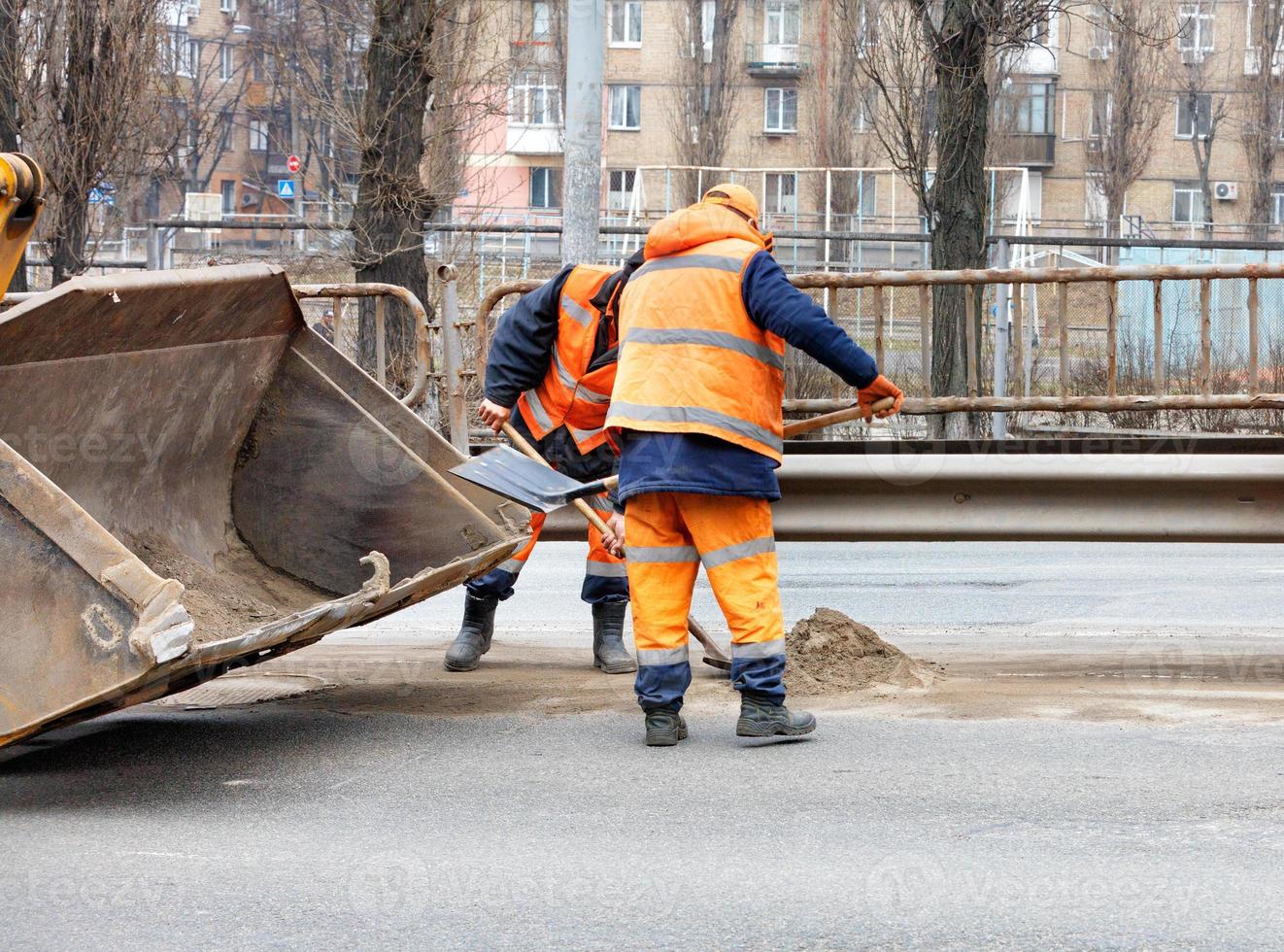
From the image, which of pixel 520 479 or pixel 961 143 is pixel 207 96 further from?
pixel 520 479

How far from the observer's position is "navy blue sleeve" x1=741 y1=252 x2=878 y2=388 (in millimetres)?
4363

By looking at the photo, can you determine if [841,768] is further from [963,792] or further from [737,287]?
[737,287]

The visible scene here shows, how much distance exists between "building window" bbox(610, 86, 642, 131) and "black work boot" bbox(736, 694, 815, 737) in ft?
147

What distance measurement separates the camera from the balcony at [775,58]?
45375 mm

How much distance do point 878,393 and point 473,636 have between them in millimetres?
2021

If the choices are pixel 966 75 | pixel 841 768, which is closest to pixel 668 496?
pixel 841 768

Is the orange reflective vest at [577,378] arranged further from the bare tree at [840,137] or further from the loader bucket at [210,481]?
the bare tree at [840,137]

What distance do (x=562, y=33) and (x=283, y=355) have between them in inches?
1341

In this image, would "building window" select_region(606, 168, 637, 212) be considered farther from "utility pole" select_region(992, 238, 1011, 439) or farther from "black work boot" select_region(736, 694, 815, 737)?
"black work boot" select_region(736, 694, 815, 737)

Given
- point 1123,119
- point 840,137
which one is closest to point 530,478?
point 840,137

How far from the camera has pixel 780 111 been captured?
47.4m

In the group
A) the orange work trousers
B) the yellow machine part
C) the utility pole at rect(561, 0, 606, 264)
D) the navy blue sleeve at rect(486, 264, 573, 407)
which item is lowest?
the orange work trousers

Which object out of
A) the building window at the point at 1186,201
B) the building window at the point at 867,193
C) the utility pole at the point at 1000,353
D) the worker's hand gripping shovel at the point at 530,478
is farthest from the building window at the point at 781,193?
the worker's hand gripping shovel at the point at 530,478

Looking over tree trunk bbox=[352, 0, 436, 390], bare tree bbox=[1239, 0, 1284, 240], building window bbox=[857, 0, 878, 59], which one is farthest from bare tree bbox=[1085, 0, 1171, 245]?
tree trunk bbox=[352, 0, 436, 390]
